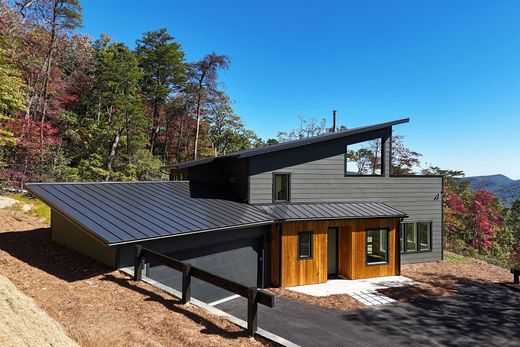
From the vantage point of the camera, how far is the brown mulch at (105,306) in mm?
4789

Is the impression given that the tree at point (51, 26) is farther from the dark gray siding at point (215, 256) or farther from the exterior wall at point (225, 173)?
the dark gray siding at point (215, 256)

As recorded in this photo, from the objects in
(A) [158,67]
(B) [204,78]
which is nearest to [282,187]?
(B) [204,78]

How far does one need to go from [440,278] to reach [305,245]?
22.0 ft

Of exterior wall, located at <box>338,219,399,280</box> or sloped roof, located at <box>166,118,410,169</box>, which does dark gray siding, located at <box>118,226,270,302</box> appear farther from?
exterior wall, located at <box>338,219,399,280</box>

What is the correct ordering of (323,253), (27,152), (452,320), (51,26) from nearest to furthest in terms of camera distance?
(452,320)
(323,253)
(27,152)
(51,26)

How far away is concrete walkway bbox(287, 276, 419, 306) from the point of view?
10648 mm

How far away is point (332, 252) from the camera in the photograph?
14.1 meters

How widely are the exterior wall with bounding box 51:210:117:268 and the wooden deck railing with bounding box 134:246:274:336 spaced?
3.15 feet

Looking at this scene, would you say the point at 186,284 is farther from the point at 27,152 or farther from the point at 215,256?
the point at 27,152

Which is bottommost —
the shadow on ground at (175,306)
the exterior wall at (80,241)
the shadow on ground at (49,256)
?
the shadow on ground at (175,306)

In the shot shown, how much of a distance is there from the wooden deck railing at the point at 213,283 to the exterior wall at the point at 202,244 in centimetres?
57

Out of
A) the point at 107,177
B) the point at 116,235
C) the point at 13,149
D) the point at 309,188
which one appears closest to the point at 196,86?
the point at 107,177

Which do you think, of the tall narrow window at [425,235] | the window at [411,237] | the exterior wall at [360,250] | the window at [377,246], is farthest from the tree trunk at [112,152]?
the tall narrow window at [425,235]

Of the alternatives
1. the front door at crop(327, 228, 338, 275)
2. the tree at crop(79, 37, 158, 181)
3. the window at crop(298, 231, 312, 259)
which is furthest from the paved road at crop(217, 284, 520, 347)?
the tree at crop(79, 37, 158, 181)
